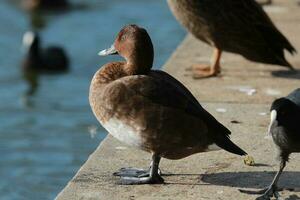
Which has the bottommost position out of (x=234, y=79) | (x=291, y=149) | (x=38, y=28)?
(x=38, y=28)

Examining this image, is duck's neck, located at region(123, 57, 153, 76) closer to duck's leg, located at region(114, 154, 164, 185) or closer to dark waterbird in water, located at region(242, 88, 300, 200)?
duck's leg, located at region(114, 154, 164, 185)

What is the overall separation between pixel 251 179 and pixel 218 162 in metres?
0.40

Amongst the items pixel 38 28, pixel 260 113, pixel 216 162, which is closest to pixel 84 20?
pixel 38 28

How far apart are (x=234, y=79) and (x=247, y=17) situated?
64cm

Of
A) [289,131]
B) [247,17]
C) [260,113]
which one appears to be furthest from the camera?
[247,17]

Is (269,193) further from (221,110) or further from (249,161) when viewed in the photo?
(221,110)

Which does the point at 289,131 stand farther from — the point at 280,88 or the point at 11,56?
the point at 11,56

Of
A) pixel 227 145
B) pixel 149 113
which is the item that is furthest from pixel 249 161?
pixel 149 113

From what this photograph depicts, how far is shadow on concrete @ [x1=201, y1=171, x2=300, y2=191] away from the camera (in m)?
6.27

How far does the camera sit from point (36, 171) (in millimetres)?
8961

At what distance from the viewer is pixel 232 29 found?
9.43 meters

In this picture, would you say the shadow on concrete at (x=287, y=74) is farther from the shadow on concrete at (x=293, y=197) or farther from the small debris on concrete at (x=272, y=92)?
the shadow on concrete at (x=293, y=197)

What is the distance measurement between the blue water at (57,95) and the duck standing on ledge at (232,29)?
1.26m

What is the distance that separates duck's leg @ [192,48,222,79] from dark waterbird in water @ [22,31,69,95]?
4.82 metres
